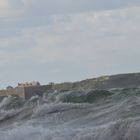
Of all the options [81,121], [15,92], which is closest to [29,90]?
[15,92]

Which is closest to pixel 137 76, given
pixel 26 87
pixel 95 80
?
pixel 95 80

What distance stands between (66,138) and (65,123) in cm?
338

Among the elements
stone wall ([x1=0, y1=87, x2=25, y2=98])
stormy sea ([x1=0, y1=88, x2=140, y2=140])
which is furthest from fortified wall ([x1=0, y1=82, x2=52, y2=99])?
stormy sea ([x1=0, y1=88, x2=140, y2=140])

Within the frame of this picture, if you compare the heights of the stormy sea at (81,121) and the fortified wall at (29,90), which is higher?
the fortified wall at (29,90)

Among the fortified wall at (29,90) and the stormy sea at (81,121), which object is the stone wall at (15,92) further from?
the stormy sea at (81,121)

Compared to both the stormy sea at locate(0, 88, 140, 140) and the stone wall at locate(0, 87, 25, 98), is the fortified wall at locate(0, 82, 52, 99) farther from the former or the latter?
the stormy sea at locate(0, 88, 140, 140)

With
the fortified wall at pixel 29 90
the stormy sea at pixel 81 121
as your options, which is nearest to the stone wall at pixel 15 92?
the fortified wall at pixel 29 90

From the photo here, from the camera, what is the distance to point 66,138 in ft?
43.8

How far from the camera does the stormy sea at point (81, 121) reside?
492 inches

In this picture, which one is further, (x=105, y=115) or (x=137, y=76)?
(x=137, y=76)

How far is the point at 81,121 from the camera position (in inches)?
659

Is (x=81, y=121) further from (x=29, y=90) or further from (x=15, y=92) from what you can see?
(x=15, y=92)

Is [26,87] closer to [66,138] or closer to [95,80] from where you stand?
[95,80]

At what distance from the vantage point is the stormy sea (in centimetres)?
1250
